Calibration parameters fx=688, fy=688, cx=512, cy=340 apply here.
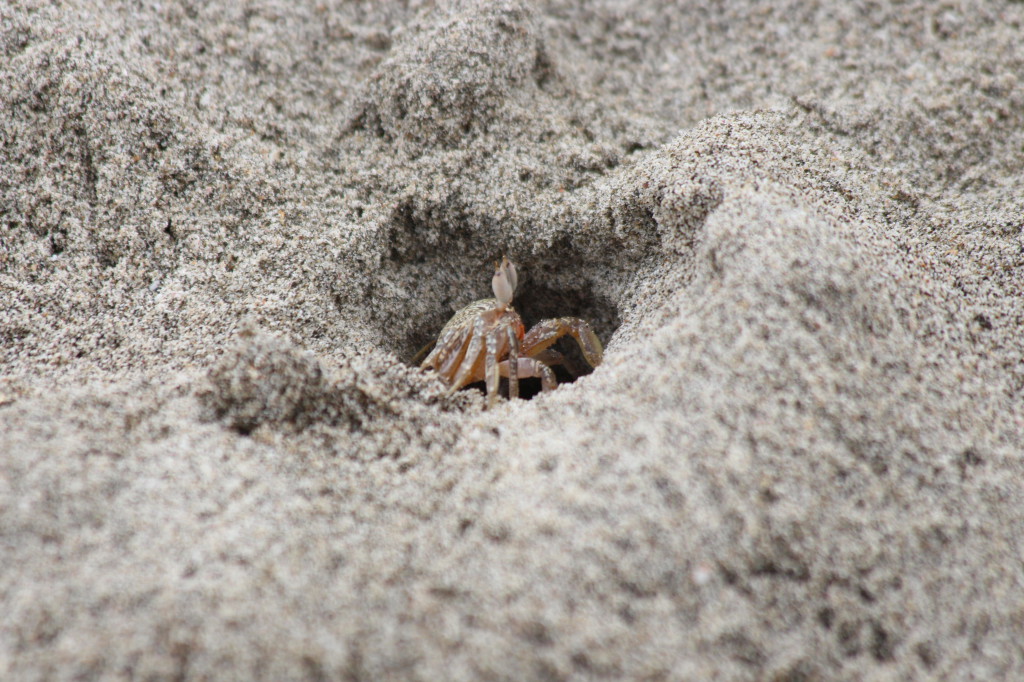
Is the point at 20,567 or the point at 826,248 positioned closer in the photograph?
the point at 20,567

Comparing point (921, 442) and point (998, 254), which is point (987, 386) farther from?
point (998, 254)

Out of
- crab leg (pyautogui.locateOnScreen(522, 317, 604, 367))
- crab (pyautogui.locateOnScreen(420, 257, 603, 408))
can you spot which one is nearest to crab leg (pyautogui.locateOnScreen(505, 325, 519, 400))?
crab (pyautogui.locateOnScreen(420, 257, 603, 408))

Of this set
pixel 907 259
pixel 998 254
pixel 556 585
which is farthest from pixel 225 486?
pixel 998 254

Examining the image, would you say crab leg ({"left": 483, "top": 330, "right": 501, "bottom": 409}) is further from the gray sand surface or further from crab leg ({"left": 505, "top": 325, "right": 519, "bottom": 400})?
the gray sand surface

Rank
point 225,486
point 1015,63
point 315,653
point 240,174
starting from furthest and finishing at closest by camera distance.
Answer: point 1015,63, point 240,174, point 225,486, point 315,653

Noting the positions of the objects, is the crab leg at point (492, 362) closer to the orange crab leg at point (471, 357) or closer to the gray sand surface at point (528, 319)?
the orange crab leg at point (471, 357)
